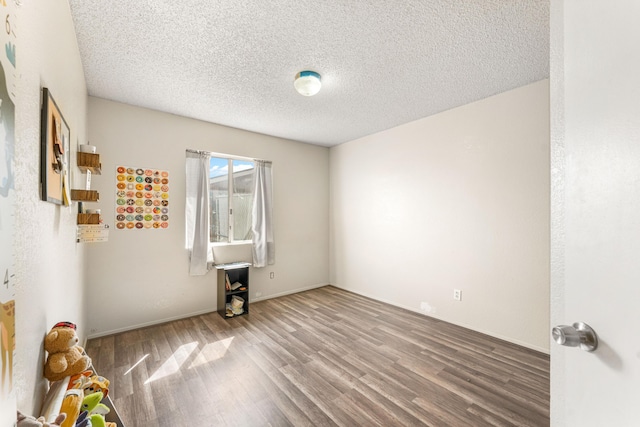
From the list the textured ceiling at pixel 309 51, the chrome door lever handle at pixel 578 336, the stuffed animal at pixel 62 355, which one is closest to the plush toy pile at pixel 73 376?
the stuffed animal at pixel 62 355

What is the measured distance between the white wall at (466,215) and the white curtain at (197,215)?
7.59ft

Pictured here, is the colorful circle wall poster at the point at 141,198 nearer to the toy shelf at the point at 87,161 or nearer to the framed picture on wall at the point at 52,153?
the toy shelf at the point at 87,161

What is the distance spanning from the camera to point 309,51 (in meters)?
2.04

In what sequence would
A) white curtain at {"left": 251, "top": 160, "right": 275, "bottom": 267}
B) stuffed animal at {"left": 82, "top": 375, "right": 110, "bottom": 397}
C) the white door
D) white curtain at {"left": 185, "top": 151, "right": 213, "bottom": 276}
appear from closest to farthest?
1. the white door
2. stuffed animal at {"left": 82, "top": 375, "right": 110, "bottom": 397}
3. white curtain at {"left": 185, "top": 151, "right": 213, "bottom": 276}
4. white curtain at {"left": 251, "top": 160, "right": 275, "bottom": 267}

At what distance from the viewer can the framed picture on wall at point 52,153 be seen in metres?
1.11

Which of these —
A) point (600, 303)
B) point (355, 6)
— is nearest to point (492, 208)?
point (355, 6)

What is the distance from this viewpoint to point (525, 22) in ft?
5.74

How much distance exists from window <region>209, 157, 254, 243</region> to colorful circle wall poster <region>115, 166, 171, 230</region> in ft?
2.01

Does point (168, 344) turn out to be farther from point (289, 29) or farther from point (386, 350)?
point (289, 29)

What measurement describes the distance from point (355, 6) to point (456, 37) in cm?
81

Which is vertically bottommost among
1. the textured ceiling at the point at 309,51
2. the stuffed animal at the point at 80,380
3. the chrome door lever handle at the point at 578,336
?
the stuffed animal at the point at 80,380

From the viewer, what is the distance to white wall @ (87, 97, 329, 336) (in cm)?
284

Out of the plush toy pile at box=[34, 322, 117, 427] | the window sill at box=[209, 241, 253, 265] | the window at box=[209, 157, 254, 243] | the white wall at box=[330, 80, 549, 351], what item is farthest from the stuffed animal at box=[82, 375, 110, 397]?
the white wall at box=[330, 80, 549, 351]

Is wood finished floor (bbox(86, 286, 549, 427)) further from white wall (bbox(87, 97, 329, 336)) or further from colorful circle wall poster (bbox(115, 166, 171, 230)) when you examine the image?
colorful circle wall poster (bbox(115, 166, 171, 230))
